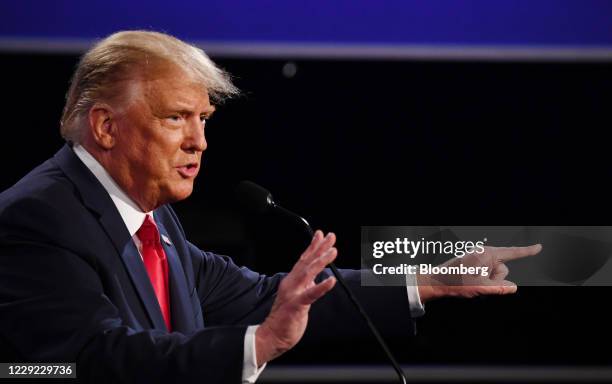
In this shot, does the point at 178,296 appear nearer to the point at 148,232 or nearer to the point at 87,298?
the point at 148,232

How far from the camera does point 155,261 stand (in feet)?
5.93

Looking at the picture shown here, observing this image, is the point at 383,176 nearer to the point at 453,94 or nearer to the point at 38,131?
the point at 453,94

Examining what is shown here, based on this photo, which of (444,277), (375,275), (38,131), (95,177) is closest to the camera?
(95,177)

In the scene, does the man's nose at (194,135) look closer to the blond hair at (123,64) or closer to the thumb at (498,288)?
the blond hair at (123,64)

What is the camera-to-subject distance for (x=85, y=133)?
1.77 meters

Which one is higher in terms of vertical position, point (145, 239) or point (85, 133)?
point (85, 133)

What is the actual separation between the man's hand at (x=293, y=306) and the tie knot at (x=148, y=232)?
0.46m

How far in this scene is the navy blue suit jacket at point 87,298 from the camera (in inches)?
57.5

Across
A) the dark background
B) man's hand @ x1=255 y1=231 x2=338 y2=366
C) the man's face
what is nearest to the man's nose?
the man's face

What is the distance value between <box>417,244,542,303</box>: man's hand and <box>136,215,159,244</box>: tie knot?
1.90 feet

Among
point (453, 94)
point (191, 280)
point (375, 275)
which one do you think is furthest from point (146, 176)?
point (453, 94)

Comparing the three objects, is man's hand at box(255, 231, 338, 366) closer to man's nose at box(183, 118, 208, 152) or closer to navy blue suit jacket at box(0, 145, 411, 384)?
navy blue suit jacket at box(0, 145, 411, 384)

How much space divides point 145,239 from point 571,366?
1.65 m

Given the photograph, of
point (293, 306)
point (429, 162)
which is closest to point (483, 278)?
point (293, 306)
